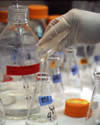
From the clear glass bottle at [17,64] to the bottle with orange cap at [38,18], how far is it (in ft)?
2.19

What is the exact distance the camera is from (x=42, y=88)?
957mm

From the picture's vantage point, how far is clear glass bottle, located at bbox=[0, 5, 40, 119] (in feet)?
3.37

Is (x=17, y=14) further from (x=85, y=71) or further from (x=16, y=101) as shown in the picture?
(x=85, y=71)

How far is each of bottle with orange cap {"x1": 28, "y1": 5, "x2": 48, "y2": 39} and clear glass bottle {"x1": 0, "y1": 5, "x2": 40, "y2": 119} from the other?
26.3 inches

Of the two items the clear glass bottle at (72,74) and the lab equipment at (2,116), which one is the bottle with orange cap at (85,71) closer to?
the clear glass bottle at (72,74)

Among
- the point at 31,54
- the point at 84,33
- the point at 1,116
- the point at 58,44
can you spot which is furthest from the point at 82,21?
the point at 1,116

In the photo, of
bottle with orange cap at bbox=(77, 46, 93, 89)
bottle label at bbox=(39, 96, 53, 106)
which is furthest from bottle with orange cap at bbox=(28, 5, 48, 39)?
bottle label at bbox=(39, 96, 53, 106)

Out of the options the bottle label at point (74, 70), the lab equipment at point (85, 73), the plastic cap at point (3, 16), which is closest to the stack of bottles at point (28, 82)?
the bottle label at point (74, 70)

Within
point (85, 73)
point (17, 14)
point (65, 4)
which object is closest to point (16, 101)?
point (17, 14)

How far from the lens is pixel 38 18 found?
1.83m

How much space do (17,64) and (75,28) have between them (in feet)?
1.00

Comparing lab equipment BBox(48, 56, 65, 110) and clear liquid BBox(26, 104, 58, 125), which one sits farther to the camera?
lab equipment BBox(48, 56, 65, 110)

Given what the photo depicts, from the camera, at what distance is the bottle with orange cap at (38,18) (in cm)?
180

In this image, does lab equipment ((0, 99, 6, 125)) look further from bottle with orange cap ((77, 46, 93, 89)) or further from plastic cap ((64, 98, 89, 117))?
bottle with orange cap ((77, 46, 93, 89))
